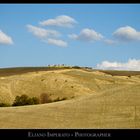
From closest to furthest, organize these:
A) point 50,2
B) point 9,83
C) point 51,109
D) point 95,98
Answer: point 50,2 < point 51,109 < point 95,98 < point 9,83

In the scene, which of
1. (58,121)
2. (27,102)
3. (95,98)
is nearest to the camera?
(58,121)

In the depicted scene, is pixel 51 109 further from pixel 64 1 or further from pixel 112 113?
pixel 64 1

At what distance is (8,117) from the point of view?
21.5 meters

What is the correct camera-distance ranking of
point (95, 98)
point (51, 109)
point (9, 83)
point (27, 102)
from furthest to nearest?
point (9, 83) < point (27, 102) < point (95, 98) < point (51, 109)

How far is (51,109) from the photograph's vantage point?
75.5 ft

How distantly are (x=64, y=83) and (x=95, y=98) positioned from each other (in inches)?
1420

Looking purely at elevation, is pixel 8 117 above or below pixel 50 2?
below

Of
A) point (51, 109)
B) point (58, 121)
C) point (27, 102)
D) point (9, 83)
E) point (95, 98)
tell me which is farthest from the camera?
point (9, 83)

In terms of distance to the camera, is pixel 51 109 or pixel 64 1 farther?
pixel 51 109
